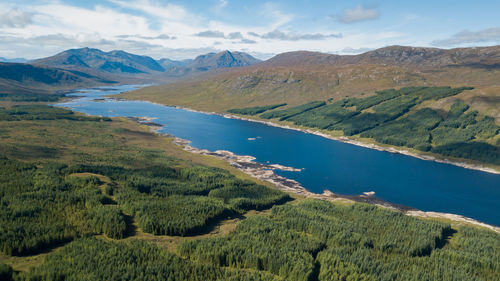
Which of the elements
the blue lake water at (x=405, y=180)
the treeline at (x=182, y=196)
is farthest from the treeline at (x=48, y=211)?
the blue lake water at (x=405, y=180)

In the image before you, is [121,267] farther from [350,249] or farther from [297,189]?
[297,189]

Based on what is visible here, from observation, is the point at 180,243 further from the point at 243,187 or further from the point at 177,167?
the point at 177,167

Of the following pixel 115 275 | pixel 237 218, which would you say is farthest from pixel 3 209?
pixel 237 218

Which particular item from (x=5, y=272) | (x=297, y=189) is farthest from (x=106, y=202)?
(x=297, y=189)

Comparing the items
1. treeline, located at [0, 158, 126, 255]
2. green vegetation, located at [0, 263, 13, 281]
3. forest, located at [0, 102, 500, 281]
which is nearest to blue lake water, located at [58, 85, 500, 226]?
forest, located at [0, 102, 500, 281]

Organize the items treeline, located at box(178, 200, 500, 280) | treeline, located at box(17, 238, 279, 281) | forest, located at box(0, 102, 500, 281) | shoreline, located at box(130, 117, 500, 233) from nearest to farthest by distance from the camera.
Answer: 1. treeline, located at box(17, 238, 279, 281)
2. forest, located at box(0, 102, 500, 281)
3. treeline, located at box(178, 200, 500, 280)
4. shoreline, located at box(130, 117, 500, 233)

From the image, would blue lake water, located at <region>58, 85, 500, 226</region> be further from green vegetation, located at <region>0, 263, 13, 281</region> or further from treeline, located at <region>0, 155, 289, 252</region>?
green vegetation, located at <region>0, 263, 13, 281</region>

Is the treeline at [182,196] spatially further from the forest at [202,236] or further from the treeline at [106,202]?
the forest at [202,236]
